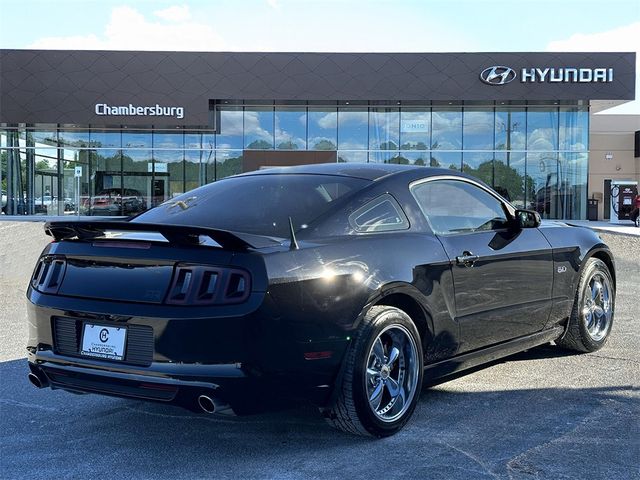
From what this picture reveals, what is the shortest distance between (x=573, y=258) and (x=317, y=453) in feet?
10.1

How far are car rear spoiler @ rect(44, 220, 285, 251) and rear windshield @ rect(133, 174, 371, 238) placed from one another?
31 cm

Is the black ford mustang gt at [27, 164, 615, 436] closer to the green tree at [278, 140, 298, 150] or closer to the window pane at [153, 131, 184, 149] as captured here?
the green tree at [278, 140, 298, 150]

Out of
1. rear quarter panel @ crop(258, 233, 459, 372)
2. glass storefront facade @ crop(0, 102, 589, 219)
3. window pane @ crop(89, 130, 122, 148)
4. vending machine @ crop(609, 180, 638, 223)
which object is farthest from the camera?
vending machine @ crop(609, 180, 638, 223)

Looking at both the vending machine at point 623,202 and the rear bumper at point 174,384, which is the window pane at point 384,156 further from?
the rear bumper at point 174,384

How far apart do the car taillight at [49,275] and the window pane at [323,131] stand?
82.1ft

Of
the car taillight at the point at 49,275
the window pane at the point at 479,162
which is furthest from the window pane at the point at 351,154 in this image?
the car taillight at the point at 49,275

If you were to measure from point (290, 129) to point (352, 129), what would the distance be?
267 cm

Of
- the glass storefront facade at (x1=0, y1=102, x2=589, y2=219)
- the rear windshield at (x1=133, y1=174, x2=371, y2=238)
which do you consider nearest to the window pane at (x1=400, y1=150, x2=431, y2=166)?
the glass storefront facade at (x1=0, y1=102, x2=589, y2=219)

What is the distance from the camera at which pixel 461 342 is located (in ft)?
14.3

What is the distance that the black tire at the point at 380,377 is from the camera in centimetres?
357

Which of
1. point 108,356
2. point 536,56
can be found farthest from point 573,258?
point 536,56

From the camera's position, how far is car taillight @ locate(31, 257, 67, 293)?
12.2 ft

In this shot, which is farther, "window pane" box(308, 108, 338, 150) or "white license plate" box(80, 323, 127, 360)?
"window pane" box(308, 108, 338, 150)

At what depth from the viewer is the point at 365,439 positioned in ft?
12.4
